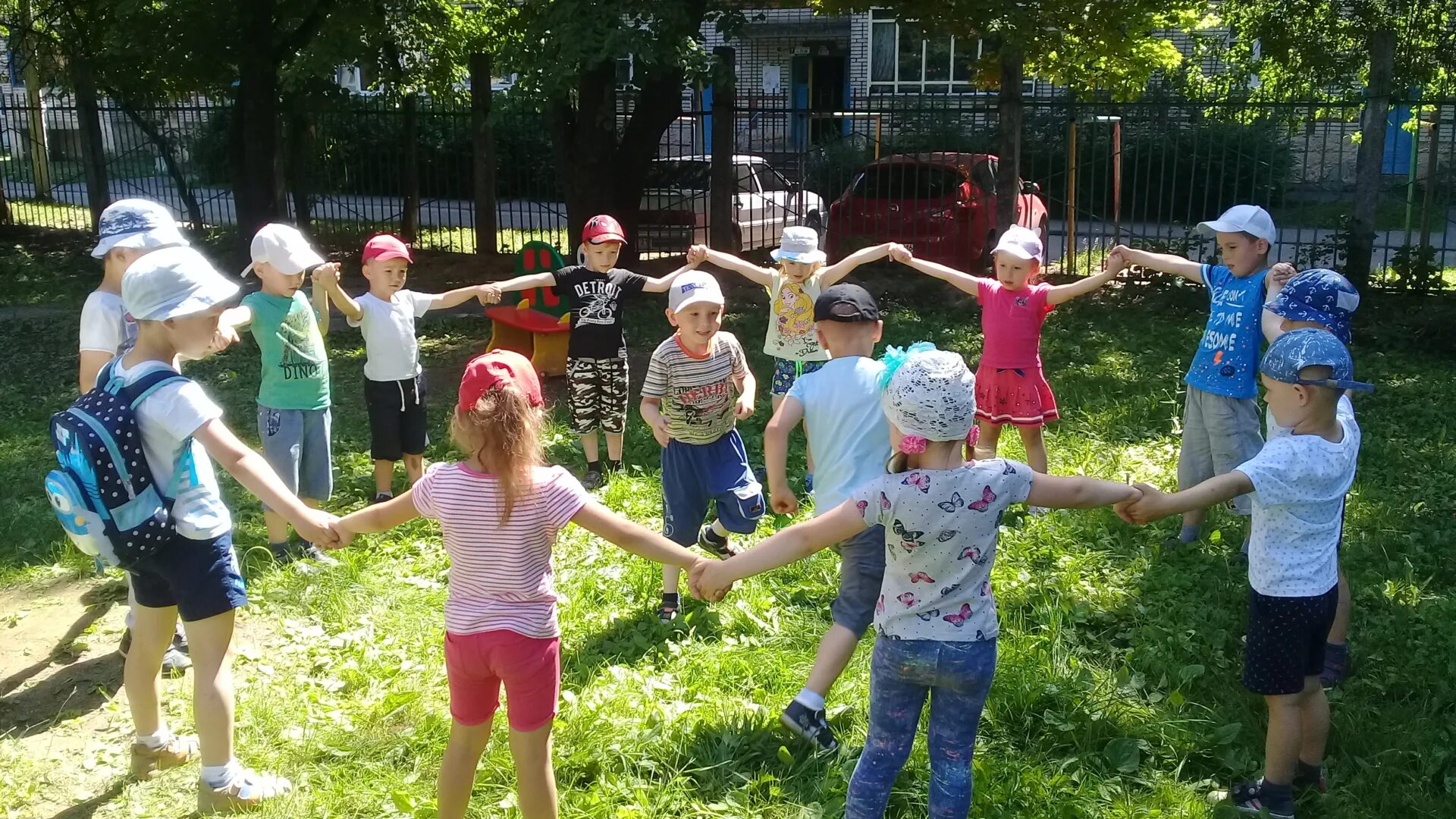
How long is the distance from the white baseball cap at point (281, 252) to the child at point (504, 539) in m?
2.27

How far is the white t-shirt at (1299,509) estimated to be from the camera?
10.7 ft

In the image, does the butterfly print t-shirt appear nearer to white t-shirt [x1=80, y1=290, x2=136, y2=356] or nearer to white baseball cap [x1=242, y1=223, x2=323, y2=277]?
white t-shirt [x1=80, y1=290, x2=136, y2=356]

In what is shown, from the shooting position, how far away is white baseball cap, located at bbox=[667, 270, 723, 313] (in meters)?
4.64

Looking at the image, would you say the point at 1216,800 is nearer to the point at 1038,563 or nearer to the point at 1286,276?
the point at 1038,563

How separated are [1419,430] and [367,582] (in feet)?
21.1

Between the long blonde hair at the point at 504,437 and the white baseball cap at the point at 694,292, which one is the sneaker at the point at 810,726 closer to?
the long blonde hair at the point at 504,437

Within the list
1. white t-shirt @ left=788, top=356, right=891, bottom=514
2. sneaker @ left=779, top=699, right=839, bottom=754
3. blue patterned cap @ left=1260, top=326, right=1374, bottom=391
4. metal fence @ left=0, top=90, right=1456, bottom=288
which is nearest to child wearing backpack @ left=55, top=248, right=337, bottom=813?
white t-shirt @ left=788, top=356, right=891, bottom=514

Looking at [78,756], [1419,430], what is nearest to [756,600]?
[78,756]

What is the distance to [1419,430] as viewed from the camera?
7438mm

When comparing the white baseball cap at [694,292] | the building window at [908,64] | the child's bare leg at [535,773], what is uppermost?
the building window at [908,64]

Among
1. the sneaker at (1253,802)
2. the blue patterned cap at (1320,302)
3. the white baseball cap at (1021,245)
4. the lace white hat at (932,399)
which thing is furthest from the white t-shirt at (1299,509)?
the white baseball cap at (1021,245)

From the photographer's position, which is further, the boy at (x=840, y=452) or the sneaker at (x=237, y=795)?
the boy at (x=840, y=452)

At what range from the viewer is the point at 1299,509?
3340 mm

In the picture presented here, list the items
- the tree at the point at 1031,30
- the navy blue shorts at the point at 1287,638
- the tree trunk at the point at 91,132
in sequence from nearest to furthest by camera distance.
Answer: the navy blue shorts at the point at 1287,638, the tree at the point at 1031,30, the tree trunk at the point at 91,132
